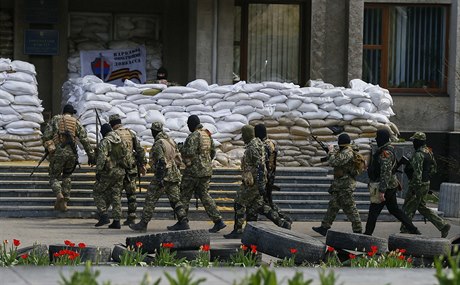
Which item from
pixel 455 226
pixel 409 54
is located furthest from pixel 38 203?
pixel 409 54

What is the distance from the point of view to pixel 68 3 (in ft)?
88.0

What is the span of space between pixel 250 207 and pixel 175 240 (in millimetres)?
4622

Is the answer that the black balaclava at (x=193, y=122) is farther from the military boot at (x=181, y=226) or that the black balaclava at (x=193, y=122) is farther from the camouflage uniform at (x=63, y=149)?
the camouflage uniform at (x=63, y=149)

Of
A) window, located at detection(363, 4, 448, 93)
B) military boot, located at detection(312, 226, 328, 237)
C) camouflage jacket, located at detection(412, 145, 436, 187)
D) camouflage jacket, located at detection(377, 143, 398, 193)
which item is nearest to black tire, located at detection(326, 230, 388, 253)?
camouflage jacket, located at detection(377, 143, 398, 193)

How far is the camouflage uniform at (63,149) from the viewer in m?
19.7

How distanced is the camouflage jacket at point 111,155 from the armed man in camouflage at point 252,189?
76.6 inches

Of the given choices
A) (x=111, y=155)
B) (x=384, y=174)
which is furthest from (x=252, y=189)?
(x=111, y=155)

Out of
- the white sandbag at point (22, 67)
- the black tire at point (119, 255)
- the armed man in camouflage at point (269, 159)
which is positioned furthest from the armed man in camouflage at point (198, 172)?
the white sandbag at point (22, 67)

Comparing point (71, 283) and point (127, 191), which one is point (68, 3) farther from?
point (71, 283)

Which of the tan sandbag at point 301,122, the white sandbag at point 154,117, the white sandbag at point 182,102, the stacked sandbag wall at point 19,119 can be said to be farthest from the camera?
the tan sandbag at point 301,122

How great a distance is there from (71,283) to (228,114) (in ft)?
50.1

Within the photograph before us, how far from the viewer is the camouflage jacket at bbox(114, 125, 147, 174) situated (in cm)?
1897

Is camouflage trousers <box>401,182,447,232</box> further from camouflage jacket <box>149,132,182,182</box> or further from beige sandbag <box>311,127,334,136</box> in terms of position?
beige sandbag <box>311,127,334,136</box>

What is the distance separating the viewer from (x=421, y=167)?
61.0ft
